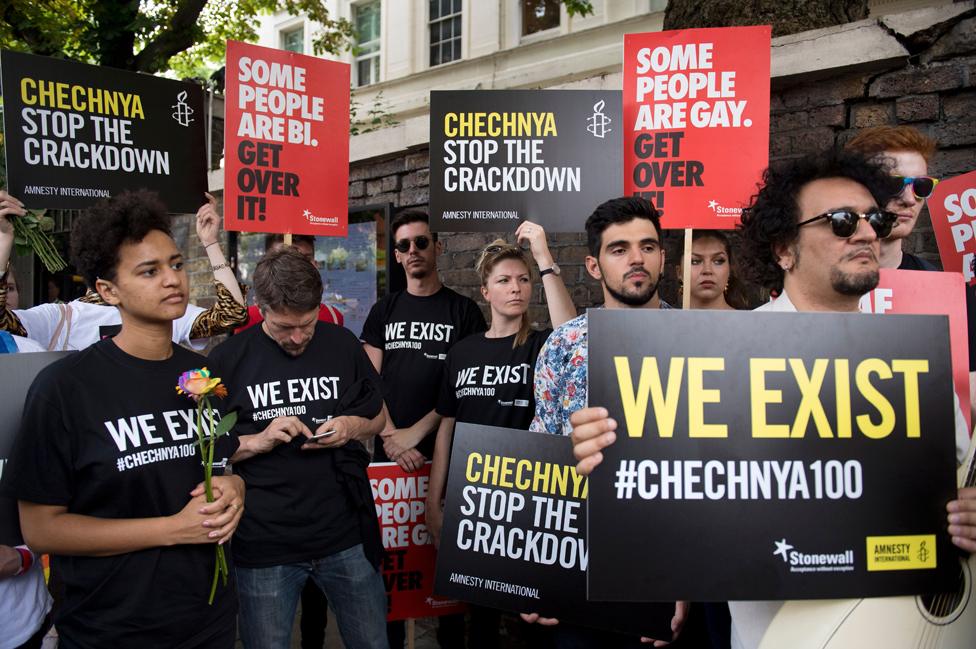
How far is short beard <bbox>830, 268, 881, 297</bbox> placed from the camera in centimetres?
177

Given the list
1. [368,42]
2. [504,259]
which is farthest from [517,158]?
[368,42]

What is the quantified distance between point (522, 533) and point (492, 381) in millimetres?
777

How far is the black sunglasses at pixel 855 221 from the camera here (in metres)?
1.81

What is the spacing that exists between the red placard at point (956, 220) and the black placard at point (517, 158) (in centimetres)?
139

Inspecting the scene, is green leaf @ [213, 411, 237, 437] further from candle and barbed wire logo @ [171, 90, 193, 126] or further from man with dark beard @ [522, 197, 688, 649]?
candle and barbed wire logo @ [171, 90, 193, 126]

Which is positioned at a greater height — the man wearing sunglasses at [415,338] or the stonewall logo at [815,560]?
the man wearing sunglasses at [415,338]

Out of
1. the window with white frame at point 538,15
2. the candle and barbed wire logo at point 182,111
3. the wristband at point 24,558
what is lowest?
the wristband at point 24,558

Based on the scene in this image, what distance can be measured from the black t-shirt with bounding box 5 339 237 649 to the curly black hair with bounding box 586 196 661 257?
1.57 meters

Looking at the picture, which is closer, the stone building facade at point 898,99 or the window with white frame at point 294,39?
the stone building facade at point 898,99

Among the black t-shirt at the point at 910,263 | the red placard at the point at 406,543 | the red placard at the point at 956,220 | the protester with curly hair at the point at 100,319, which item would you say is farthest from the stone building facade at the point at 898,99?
the protester with curly hair at the point at 100,319

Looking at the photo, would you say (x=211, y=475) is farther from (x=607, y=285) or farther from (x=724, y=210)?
(x=724, y=210)

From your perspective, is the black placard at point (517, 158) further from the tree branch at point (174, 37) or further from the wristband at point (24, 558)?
the tree branch at point (174, 37)

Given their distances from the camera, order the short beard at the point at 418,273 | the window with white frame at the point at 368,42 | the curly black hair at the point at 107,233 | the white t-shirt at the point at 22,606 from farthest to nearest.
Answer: the window with white frame at the point at 368,42 → the short beard at the point at 418,273 → the white t-shirt at the point at 22,606 → the curly black hair at the point at 107,233

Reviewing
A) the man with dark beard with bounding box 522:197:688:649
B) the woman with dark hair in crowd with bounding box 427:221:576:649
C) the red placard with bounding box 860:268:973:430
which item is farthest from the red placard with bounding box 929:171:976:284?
the woman with dark hair in crowd with bounding box 427:221:576:649
